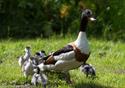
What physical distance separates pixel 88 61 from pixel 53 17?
4917 mm

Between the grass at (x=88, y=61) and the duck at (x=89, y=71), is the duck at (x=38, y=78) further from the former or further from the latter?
the duck at (x=89, y=71)

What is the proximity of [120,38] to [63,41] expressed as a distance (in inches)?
73.4

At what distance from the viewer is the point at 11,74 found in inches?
361

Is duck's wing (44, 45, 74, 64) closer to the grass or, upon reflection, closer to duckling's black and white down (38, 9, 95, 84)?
duckling's black and white down (38, 9, 95, 84)

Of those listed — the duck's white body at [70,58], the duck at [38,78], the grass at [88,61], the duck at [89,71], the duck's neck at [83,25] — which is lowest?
the grass at [88,61]

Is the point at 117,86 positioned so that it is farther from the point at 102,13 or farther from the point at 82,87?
the point at 102,13

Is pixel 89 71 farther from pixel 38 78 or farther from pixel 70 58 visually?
pixel 38 78

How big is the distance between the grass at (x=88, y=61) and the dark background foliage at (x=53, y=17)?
41.7 inches

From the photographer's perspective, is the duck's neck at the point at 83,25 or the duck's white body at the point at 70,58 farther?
the duck's neck at the point at 83,25

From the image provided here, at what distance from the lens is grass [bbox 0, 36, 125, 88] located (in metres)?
8.64

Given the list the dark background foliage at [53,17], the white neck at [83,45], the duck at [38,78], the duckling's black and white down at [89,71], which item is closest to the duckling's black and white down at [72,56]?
the white neck at [83,45]

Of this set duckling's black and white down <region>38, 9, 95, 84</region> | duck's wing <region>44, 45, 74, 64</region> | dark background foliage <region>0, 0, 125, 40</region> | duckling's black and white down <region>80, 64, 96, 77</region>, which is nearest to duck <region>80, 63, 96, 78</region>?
duckling's black and white down <region>80, 64, 96, 77</region>

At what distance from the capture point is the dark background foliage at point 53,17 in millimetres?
14656

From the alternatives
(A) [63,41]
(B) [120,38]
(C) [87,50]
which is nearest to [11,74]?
(C) [87,50]
